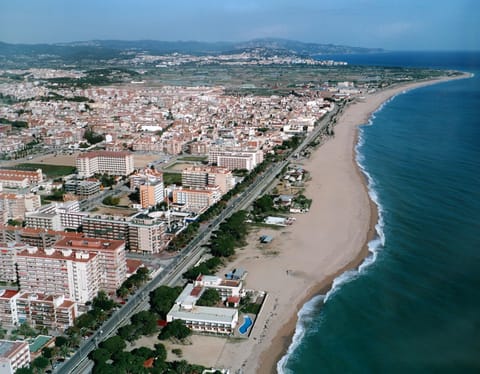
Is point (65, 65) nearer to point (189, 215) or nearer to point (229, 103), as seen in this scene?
point (229, 103)

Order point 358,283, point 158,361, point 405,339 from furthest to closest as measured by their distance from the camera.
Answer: point 358,283, point 405,339, point 158,361

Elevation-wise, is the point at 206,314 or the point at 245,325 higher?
the point at 206,314

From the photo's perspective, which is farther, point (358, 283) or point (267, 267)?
point (267, 267)

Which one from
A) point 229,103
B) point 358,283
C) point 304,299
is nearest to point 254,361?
point 304,299

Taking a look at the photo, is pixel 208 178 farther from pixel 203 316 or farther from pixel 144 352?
pixel 144 352

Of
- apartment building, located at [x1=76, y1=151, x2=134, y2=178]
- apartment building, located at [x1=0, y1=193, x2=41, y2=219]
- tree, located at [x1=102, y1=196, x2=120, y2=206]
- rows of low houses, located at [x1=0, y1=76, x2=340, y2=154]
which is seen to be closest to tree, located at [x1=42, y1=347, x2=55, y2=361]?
apartment building, located at [x1=0, y1=193, x2=41, y2=219]

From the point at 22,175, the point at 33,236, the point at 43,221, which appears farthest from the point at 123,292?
the point at 22,175
